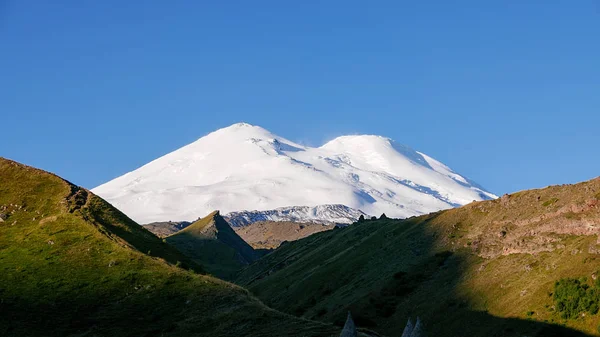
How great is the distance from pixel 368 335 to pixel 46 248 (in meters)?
34.0

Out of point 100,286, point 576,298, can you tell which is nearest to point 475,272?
point 576,298

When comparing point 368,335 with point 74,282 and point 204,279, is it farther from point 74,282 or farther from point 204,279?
point 74,282

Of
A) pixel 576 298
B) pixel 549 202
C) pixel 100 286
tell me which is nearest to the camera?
pixel 100 286

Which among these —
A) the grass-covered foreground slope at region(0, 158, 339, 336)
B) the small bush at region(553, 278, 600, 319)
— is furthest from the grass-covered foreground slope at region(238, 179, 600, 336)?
the grass-covered foreground slope at region(0, 158, 339, 336)

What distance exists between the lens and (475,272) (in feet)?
294

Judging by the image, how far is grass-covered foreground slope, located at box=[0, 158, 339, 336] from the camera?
5178 centimetres

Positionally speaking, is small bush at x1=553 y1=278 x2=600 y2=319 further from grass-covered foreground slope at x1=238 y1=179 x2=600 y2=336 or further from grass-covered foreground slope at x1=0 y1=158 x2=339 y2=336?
grass-covered foreground slope at x1=0 y1=158 x2=339 y2=336

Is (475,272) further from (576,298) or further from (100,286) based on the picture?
(100,286)

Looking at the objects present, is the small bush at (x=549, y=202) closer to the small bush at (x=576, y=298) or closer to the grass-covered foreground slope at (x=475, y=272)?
the grass-covered foreground slope at (x=475, y=272)

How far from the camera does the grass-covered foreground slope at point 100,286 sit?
51781mm

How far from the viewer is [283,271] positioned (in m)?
153

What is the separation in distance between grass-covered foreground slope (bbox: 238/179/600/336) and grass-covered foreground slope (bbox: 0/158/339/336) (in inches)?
1131

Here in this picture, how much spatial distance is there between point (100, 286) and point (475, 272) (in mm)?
46421

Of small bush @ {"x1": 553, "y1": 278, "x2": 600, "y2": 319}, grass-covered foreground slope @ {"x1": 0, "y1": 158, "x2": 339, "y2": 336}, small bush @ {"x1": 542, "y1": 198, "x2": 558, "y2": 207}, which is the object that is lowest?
grass-covered foreground slope @ {"x1": 0, "y1": 158, "x2": 339, "y2": 336}
